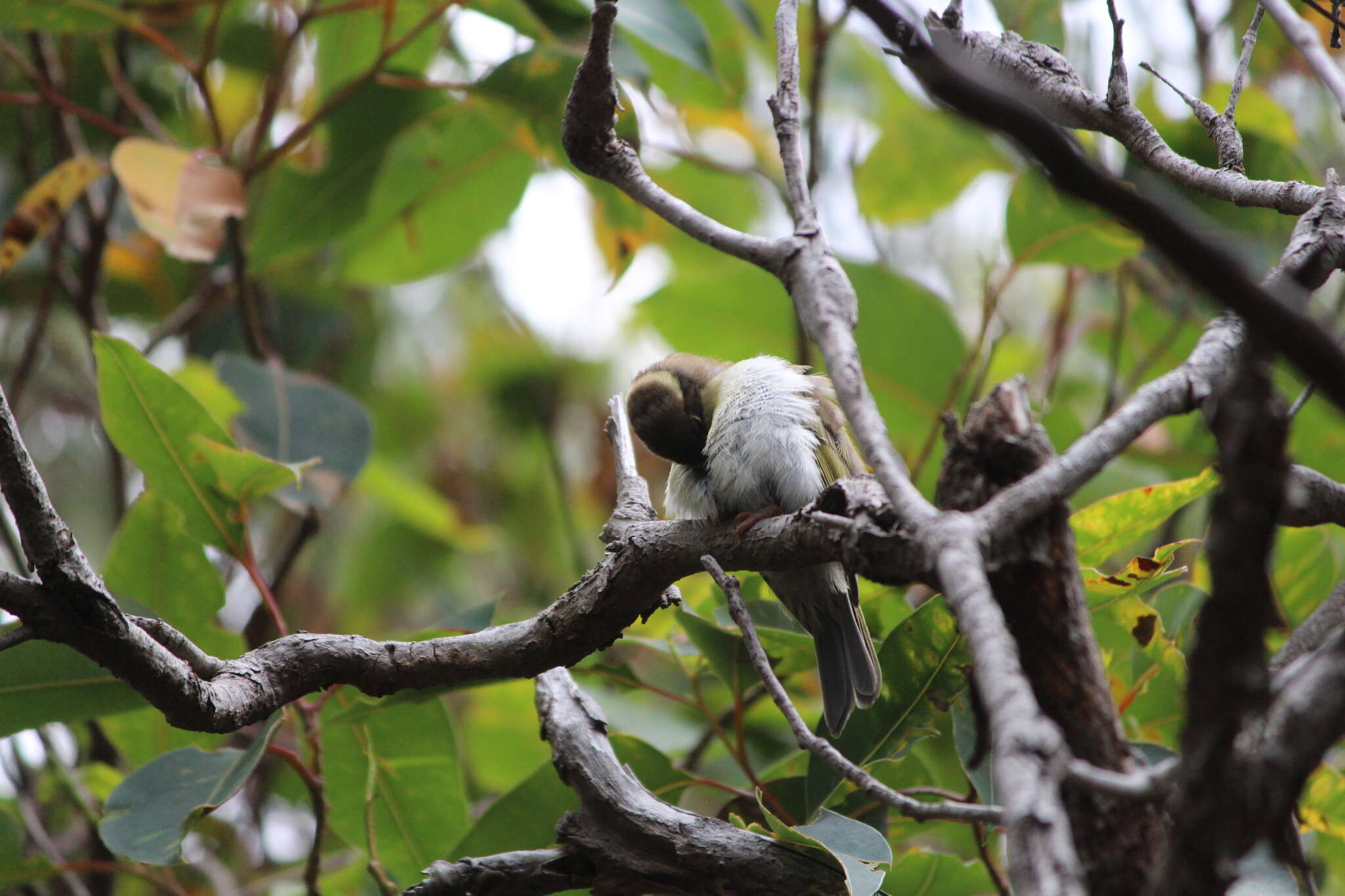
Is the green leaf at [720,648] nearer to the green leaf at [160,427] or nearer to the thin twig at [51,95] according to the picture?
the green leaf at [160,427]

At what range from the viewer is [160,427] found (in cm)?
240

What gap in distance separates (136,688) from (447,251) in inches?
118

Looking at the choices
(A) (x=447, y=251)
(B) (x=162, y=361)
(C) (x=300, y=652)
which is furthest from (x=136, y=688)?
(B) (x=162, y=361)

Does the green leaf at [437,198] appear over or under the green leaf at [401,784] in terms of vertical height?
over

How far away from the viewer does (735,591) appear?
1.67 m

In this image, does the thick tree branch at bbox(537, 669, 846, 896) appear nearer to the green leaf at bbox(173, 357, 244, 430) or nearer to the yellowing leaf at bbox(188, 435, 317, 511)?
the yellowing leaf at bbox(188, 435, 317, 511)

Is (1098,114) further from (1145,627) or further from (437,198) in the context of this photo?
(437,198)

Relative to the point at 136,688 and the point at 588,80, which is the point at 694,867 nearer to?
the point at 136,688

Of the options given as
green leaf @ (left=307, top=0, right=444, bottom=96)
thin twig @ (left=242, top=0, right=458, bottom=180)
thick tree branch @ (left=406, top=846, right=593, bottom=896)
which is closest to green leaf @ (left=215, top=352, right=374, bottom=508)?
thin twig @ (left=242, top=0, right=458, bottom=180)

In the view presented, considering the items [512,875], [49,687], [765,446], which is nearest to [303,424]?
[49,687]

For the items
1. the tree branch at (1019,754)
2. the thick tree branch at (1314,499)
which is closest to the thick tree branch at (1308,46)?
the thick tree branch at (1314,499)

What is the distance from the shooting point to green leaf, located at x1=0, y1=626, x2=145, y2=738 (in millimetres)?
2068

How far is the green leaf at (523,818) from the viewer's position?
2369 mm

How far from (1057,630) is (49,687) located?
6.06ft
